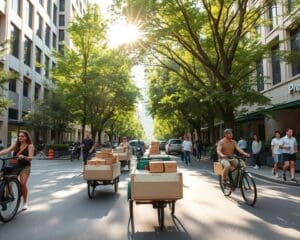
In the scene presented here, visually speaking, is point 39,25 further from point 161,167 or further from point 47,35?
point 161,167

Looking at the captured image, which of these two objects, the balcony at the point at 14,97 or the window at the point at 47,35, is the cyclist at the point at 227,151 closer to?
the balcony at the point at 14,97

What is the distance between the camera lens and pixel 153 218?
7488 millimetres

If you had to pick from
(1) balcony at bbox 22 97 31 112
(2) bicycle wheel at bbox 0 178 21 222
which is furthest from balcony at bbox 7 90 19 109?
(2) bicycle wheel at bbox 0 178 21 222

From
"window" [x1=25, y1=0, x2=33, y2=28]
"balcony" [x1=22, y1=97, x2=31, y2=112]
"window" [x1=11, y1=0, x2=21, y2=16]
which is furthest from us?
"window" [x1=25, y1=0, x2=33, y2=28]

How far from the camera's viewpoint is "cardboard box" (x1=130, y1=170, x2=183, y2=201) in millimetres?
6570

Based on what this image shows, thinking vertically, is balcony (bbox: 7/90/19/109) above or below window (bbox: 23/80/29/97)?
below

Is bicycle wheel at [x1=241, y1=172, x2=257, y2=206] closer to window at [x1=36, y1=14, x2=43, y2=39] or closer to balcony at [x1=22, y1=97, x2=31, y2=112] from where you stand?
balcony at [x1=22, y1=97, x2=31, y2=112]

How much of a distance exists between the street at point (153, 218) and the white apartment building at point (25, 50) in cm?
2137

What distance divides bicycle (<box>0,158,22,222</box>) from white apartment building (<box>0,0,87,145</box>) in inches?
877

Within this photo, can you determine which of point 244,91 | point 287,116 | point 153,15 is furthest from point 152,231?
point 287,116

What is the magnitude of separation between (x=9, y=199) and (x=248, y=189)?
203 inches

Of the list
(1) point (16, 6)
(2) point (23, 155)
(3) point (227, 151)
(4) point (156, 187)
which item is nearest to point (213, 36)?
(3) point (227, 151)

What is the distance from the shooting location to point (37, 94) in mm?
46688

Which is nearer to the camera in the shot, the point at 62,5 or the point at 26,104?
the point at 26,104
